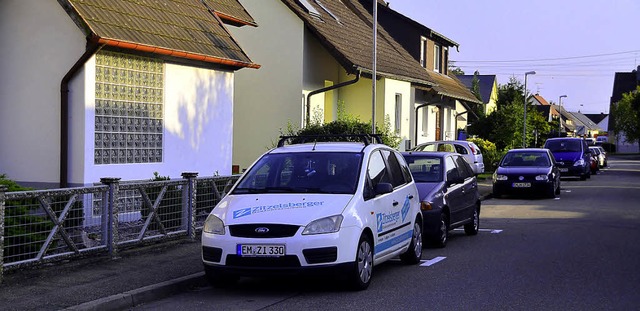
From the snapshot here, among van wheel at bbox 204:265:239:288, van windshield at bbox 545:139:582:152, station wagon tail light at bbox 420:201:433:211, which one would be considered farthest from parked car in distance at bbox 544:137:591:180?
van wheel at bbox 204:265:239:288

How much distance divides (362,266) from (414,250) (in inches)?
89.0

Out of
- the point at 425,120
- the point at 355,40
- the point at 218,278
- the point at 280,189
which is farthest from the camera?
the point at 425,120

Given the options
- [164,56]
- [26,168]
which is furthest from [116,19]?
[26,168]

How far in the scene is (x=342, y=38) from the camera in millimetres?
26719

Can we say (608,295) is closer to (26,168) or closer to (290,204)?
(290,204)

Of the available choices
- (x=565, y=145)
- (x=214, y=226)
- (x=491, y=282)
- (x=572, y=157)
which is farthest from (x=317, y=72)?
(x=214, y=226)

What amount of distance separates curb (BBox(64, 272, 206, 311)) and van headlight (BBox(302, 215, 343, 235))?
1.80 meters

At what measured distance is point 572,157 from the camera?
1457 inches

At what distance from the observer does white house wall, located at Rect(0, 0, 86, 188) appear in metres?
14.1

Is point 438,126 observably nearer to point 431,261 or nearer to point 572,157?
point 572,157

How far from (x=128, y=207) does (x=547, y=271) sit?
5.97 metres

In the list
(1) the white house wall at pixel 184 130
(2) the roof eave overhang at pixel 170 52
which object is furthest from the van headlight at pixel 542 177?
(2) the roof eave overhang at pixel 170 52

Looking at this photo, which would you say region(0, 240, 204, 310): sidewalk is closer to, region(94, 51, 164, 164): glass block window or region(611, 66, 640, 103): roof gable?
region(94, 51, 164, 164): glass block window

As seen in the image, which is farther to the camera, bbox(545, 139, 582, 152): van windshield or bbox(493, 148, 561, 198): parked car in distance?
bbox(545, 139, 582, 152): van windshield
